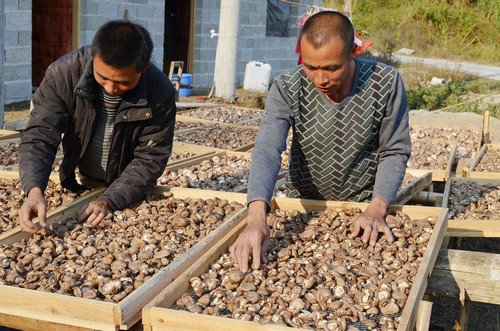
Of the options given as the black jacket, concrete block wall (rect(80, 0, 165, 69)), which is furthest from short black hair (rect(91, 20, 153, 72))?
concrete block wall (rect(80, 0, 165, 69))

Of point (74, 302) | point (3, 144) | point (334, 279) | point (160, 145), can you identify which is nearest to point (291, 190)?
point (160, 145)

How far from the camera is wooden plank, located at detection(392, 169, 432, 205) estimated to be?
3.86m

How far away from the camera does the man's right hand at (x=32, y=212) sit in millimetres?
2771

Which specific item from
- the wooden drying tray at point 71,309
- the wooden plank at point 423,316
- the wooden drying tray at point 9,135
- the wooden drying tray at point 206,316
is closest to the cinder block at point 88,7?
the wooden drying tray at point 9,135

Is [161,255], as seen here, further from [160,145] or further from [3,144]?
[3,144]

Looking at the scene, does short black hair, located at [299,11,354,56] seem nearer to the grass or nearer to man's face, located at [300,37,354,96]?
man's face, located at [300,37,354,96]

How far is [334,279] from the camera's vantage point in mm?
2449

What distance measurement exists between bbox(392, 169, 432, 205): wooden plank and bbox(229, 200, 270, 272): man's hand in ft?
4.28

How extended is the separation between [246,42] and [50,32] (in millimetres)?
4662

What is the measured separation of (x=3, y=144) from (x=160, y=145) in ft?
8.85

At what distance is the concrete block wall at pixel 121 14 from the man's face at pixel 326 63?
7.30m

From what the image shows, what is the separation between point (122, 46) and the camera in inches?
108

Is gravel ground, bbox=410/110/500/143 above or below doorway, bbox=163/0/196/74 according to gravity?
below

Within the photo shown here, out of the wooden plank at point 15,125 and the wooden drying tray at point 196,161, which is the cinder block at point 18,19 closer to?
the wooden plank at point 15,125
